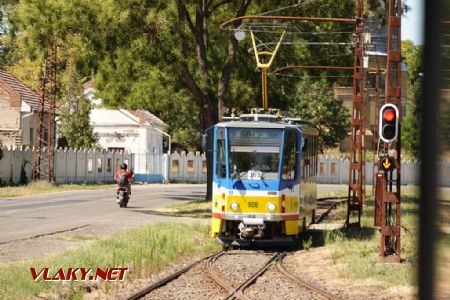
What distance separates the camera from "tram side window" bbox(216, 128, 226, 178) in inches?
802

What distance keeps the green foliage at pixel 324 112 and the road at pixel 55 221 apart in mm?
42714

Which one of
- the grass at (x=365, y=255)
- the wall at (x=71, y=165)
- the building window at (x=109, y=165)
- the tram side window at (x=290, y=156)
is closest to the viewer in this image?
the grass at (x=365, y=255)

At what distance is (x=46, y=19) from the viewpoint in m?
30.7

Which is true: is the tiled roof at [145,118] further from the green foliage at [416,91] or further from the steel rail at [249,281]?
the green foliage at [416,91]

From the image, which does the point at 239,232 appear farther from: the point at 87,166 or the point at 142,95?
the point at 87,166

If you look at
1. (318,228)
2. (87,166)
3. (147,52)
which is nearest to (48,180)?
(87,166)

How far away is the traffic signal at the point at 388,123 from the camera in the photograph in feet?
53.8

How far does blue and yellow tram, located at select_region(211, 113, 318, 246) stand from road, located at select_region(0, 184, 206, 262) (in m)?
3.48

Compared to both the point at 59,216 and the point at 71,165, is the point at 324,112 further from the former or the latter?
the point at 59,216

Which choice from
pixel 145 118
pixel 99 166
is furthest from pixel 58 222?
pixel 145 118

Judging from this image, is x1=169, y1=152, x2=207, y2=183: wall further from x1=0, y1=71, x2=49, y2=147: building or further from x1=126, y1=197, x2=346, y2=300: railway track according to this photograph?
x1=126, y1=197, x2=346, y2=300: railway track

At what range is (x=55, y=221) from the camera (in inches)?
1052

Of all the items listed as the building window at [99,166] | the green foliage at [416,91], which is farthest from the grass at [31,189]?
the green foliage at [416,91]

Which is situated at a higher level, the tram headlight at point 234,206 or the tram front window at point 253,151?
the tram front window at point 253,151
